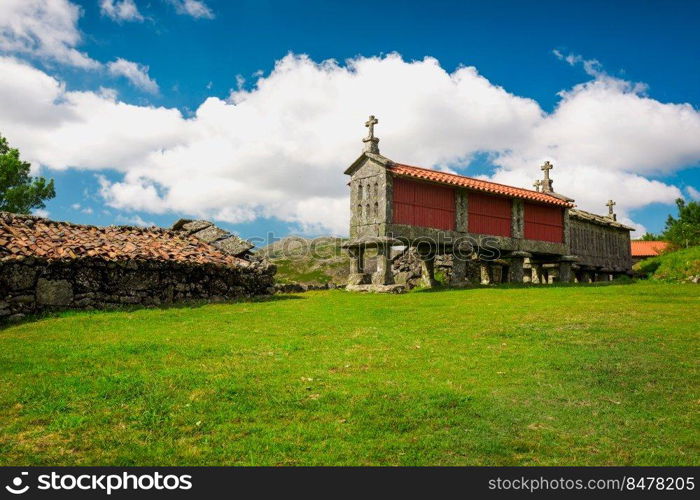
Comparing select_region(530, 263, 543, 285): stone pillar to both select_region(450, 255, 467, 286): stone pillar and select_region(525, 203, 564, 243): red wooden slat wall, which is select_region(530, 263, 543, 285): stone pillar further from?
select_region(450, 255, 467, 286): stone pillar

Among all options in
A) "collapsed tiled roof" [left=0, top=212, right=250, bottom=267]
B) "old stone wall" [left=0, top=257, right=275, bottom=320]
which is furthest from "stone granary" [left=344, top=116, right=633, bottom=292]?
"collapsed tiled roof" [left=0, top=212, right=250, bottom=267]

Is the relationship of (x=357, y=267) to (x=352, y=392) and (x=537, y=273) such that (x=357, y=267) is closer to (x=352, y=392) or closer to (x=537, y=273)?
(x=537, y=273)

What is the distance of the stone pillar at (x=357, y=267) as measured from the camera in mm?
25000

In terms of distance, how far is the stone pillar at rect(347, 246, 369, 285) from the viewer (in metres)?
25.0

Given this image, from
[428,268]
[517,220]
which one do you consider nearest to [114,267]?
[428,268]

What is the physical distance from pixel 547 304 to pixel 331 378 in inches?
422

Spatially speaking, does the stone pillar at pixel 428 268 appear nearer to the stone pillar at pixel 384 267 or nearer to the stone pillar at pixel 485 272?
the stone pillar at pixel 384 267

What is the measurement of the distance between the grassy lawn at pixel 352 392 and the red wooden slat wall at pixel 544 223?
16.2 m

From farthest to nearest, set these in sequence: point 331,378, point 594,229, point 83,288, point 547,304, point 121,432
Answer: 1. point 594,229
2. point 547,304
3. point 83,288
4. point 331,378
5. point 121,432

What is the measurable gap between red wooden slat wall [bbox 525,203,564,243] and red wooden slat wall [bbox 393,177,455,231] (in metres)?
5.92

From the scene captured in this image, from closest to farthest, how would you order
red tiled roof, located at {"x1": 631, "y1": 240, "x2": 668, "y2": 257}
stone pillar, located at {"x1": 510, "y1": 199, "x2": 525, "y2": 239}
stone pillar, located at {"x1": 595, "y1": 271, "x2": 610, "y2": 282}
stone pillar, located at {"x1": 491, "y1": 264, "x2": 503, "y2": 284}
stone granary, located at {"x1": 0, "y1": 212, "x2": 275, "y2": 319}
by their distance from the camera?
1. stone granary, located at {"x1": 0, "y1": 212, "x2": 275, "y2": 319}
2. stone pillar, located at {"x1": 510, "y1": 199, "x2": 525, "y2": 239}
3. stone pillar, located at {"x1": 491, "y1": 264, "x2": 503, "y2": 284}
4. stone pillar, located at {"x1": 595, "y1": 271, "x2": 610, "y2": 282}
5. red tiled roof, located at {"x1": 631, "y1": 240, "x2": 668, "y2": 257}
